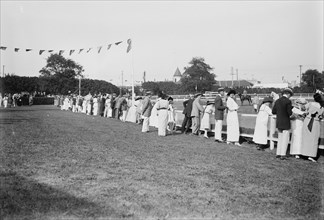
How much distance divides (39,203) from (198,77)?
12049cm

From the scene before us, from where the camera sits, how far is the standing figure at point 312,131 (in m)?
9.12

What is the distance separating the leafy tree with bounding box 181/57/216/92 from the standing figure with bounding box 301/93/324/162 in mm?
110766

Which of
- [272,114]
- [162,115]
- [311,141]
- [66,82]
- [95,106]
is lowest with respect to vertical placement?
[311,141]

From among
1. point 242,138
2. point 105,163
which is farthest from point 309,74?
point 105,163

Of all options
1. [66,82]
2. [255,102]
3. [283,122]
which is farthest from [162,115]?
[66,82]

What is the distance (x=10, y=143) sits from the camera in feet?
34.3

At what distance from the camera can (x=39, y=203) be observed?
4832mm

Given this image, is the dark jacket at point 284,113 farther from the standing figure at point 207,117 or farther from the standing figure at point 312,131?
the standing figure at point 207,117

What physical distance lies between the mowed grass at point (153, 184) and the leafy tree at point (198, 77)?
112 meters

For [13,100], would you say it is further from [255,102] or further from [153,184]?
[153,184]

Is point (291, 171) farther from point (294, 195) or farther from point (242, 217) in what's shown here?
point (242, 217)

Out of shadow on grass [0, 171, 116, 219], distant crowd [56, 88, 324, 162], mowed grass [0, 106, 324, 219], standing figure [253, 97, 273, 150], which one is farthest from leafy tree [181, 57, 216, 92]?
shadow on grass [0, 171, 116, 219]

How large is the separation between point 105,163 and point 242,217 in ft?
13.0

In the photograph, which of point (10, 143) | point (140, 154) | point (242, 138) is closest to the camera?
point (140, 154)
